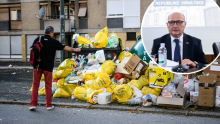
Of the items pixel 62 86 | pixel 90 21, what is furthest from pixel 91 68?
pixel 90 21

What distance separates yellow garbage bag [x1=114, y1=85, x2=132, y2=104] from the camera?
520 centimetres

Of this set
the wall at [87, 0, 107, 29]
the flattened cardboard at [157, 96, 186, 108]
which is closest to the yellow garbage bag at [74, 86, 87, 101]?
the flattened cardboard at [157, 96, 186, 108]

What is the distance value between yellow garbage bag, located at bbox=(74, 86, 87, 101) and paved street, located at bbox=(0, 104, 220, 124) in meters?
0.60

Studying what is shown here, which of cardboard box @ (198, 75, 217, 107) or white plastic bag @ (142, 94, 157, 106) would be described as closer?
cardboard box @ (198, 75, 217, 107)

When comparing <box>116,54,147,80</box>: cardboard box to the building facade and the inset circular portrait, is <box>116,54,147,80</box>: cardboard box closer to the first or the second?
the inset circular portrait

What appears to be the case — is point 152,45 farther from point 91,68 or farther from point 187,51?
point 91,68

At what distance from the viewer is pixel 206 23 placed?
4.68 feet

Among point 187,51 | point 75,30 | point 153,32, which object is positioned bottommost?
point 187,51

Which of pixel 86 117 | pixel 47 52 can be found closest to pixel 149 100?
pixel 86 117

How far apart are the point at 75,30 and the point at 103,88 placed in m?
16.8

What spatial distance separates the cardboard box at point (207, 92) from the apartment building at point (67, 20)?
49.8 feet

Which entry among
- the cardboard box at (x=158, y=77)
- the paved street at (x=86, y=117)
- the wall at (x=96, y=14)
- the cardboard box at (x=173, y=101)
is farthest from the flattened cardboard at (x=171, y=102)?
the wall at (x=96, y=14)

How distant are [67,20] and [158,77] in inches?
692

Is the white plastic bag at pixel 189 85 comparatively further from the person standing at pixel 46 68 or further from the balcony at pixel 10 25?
the balcony at pixel 10 25
